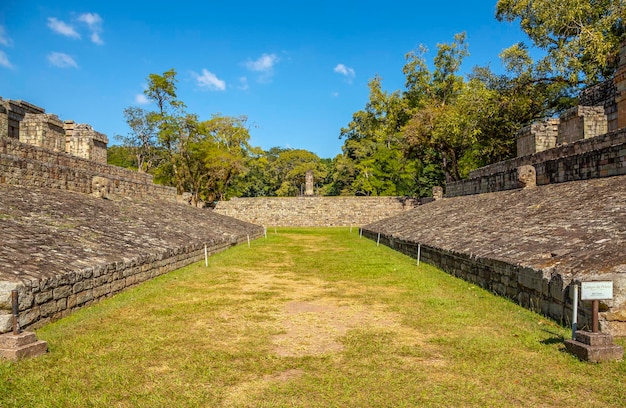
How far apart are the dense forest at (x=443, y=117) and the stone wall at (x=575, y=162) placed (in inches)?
408

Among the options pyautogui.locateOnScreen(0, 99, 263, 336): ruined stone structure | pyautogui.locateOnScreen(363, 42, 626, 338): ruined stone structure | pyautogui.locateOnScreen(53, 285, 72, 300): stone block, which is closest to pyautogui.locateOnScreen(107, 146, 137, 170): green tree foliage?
pyautogui.locateOnScreen(0, 99, 263, 336): ruined stone structure

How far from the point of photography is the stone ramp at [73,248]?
230 inches

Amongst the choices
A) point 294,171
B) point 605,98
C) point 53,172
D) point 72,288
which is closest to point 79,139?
point 53,172

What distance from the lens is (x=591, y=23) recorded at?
25797mm

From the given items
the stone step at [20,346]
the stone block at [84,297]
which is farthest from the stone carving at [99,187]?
the stone step at [20,346]

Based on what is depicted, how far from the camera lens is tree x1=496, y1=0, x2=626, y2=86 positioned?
22875 mm

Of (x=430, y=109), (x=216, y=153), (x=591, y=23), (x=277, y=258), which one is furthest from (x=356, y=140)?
(x=277, y=258)

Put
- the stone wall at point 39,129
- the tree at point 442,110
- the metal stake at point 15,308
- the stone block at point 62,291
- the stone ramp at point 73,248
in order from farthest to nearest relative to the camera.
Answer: the tree at point 442,110 → the stone wall at point 39,129 → the stone block at point 62,291 → the stone ramp at point 73,248 → the metal stake at point 15,308

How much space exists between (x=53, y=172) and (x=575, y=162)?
16.1m

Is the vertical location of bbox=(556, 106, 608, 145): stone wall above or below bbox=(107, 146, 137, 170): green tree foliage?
below

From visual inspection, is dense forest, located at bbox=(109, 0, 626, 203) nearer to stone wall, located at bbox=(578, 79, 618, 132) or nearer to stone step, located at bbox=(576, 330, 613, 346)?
stone wall, located at bbox=(578, 79, 618, 132)

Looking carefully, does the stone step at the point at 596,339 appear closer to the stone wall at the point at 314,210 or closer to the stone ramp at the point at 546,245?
the stone ramp at the point at 546,245

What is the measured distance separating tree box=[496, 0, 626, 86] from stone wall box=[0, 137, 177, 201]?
24.4 m

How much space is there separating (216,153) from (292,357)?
129 feet
